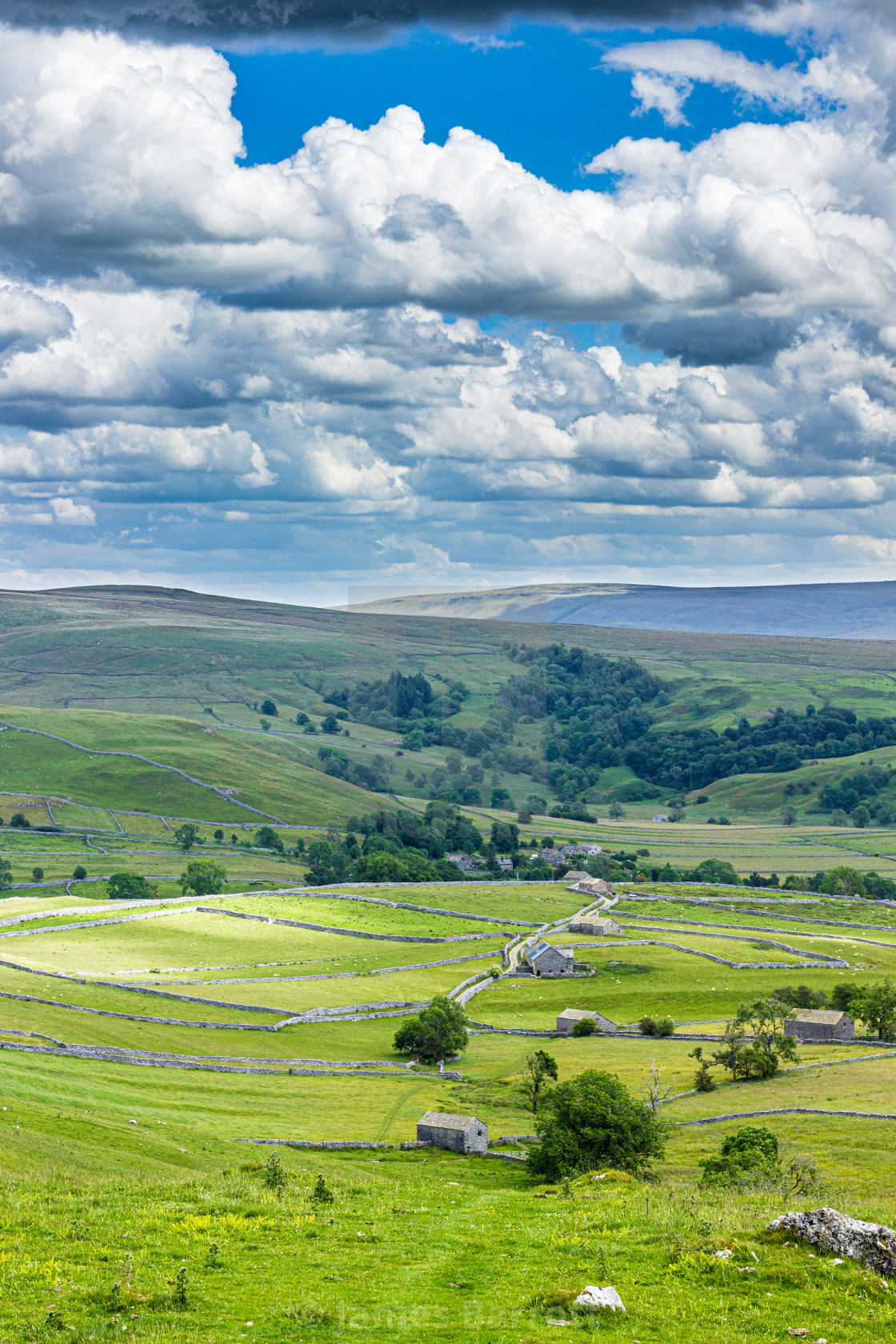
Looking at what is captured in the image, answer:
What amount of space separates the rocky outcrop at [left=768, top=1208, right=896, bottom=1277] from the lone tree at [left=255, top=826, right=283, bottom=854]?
555 ft

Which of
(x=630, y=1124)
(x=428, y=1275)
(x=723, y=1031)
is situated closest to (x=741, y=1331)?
(x=428, y=1275)

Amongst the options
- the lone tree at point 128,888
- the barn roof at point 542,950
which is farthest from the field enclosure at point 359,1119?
the lone tree at point 128,888

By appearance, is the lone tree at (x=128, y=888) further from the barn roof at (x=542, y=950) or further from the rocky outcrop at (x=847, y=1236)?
the rocky outcrop at (x=847, y=1236)

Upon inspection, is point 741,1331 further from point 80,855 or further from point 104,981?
point 80,855

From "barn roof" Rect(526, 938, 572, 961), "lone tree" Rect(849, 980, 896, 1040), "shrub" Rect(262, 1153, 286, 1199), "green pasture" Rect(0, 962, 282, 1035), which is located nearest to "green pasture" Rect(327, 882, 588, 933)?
"barn roof" Rect(526, 938, 572, 961)

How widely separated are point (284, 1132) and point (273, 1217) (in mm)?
25005

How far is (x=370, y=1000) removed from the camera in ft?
282

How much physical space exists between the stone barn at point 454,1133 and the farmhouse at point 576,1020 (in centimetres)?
2795

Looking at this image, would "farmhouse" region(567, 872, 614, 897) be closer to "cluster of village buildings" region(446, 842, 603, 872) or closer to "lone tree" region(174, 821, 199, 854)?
"cluster of village buildings" region(446, 842, 603, 872)

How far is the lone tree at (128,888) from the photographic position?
139 meters

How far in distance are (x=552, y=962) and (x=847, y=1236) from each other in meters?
84.3

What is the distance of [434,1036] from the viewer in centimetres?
7100

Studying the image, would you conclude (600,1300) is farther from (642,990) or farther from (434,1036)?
(642,990)

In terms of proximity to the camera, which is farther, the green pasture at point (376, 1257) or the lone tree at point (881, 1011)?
the lone tree at point (881, 1011)
